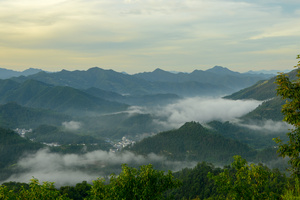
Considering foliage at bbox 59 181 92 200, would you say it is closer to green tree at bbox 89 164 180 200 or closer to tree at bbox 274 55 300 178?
green tree at bbox 89 164 180 200

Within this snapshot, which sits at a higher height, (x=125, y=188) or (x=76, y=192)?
(x=125, y=188)

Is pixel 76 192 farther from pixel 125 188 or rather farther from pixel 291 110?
pixel 291 110

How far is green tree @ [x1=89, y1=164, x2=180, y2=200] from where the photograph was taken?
3821cm

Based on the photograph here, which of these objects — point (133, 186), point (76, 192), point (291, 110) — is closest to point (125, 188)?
point (133, 186)

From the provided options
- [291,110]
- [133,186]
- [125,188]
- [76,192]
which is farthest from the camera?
[76,192]

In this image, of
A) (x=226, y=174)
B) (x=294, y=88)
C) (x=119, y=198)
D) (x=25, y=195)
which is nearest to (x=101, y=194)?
(x=119, y=198)

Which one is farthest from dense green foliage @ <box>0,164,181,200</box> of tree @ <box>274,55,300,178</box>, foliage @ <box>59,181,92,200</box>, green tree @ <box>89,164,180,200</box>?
foliage @ <box>59,181,92,200</box>

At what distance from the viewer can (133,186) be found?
3997 centimetres

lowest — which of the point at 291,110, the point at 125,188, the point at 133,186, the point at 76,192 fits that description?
the point at 76,192

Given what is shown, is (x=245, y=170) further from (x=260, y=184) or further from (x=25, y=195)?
(x=25, y=195)

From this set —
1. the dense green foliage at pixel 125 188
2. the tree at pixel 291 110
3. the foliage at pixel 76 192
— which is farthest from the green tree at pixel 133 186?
the foliage at pixel 76 192

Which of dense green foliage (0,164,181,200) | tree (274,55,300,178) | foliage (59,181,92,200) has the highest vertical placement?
tree (274,55,300,178)

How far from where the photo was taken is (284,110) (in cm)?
3491

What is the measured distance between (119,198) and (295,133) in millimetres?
26430
